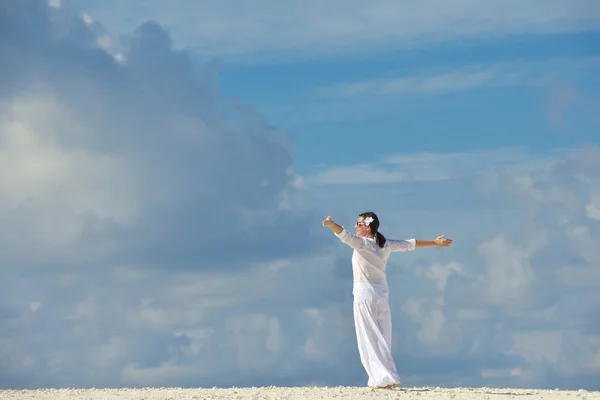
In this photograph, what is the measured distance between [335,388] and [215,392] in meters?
2.59

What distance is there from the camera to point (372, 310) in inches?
850

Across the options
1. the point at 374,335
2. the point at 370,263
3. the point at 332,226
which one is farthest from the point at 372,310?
the point at 332,226

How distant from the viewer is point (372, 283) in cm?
2175

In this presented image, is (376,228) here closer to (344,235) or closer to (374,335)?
(344,235)

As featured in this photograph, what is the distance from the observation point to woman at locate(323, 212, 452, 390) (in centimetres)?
2134

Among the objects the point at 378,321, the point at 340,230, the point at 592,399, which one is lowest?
the point at 592,399

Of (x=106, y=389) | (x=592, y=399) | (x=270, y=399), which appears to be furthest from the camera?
(x=106, y=389)

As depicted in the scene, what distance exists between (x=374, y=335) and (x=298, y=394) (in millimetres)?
2328

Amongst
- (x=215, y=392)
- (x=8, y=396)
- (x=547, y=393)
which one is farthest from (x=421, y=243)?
(x=8, y=396)

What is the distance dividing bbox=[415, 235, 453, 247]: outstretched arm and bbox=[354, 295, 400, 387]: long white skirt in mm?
1649

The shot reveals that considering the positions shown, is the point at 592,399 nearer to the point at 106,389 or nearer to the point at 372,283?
the point at 372,283

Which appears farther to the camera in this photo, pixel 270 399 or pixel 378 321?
pixel 378 321

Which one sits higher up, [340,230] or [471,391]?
[340,230]

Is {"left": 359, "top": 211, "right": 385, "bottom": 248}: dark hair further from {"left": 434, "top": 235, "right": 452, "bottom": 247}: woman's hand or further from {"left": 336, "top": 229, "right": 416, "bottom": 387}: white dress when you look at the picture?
{"left": 434, "top": 235, "right": 452, "bottom": 247}: woman's hand
